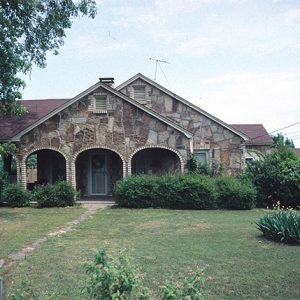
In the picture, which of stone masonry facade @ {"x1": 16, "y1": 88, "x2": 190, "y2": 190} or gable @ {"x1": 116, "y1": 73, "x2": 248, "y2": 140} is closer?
stone masonry facade @ {"x1": 16, "y1": 88, "x2": 190, "y2": 190}

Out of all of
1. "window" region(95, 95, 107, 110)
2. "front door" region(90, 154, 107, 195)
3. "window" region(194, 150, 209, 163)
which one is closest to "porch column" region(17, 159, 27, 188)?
"front door" region(90, 154, 107, 195)

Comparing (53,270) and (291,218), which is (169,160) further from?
(53,270)

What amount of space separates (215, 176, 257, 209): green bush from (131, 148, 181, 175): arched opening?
4.46 m

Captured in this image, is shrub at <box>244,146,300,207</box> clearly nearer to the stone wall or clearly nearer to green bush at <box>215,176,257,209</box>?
green bush at <box>215,176,257,209</box>

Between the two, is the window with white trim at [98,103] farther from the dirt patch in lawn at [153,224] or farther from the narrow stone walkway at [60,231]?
the dirt patch in lawn at [153,224]

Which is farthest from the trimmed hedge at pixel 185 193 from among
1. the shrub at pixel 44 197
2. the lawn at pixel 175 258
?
the lawn at pixel 175 258

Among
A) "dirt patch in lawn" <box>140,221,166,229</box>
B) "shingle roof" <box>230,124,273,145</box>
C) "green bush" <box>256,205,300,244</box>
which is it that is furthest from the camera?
"shingle roof" <box>230,124,273,145</box>

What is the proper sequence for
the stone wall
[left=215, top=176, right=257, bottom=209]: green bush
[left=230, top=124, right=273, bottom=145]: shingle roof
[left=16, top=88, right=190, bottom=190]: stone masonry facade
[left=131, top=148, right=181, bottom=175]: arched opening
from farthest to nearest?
[left=230, top=124, right=273, bottom=145]: shingle roof < the stone wall < [left=131, top=148, right=181, bottom=175]: arched opening < [left=16, top=88, right=190, bottom=190]: stone masonry facade < [left=215, top=176, right=257, bottom=209]: green bush

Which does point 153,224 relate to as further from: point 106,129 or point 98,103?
point 98,103

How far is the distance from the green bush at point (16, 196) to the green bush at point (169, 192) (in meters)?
4.41

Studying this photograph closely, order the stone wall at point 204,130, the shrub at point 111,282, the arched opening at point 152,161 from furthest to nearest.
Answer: the stone wall at point 204,130, the arched opening at point 152,161, the shrub at point 111,282

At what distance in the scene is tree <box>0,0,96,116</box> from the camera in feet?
53.6

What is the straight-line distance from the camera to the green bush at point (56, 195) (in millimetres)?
19078

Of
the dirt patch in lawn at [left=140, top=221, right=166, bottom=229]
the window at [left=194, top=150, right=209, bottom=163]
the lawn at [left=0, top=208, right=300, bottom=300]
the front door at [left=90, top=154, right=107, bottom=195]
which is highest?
the window at [left=194, top=150, right=209, bottom=163]
